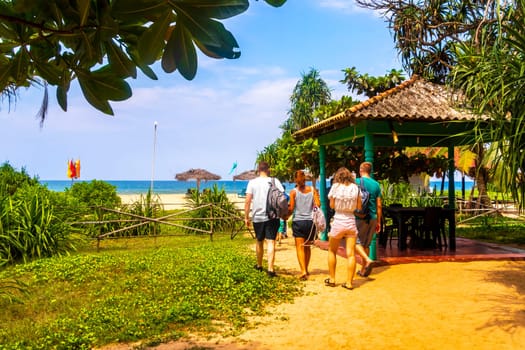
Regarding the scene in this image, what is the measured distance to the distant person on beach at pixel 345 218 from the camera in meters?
6.52

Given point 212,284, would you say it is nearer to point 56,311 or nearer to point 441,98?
point 56,311

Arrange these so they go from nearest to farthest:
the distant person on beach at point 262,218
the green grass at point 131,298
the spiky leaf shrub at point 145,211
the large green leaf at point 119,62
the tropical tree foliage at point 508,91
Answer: the large green leaf at point 119,62, the green grass at point 131,298, the tropical tree foliage at point 508,91, the distant person on beach at point 262,218, the spiky leaf shrub at point 145,211

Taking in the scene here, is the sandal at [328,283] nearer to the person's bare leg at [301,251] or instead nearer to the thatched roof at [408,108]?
the person's bare leg at [301,251]

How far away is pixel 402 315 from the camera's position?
17.3 feet

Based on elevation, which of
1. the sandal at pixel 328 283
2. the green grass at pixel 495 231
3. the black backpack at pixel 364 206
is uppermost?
the black backpack at pixel 364 206

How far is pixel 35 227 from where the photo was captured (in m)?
9.11

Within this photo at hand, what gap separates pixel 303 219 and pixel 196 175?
21904 millimetres

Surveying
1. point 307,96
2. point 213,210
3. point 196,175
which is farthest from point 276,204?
point 307,96

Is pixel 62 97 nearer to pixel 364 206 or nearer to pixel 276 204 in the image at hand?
pixel 276 204

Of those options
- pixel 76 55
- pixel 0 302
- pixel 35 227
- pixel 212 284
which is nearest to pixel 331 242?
pixel 212 284

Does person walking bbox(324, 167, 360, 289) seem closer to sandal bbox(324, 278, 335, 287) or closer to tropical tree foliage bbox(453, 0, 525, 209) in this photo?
sandal bbox(324, 278, 335, 287)

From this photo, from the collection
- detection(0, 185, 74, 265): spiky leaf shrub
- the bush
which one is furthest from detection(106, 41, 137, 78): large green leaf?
the bush

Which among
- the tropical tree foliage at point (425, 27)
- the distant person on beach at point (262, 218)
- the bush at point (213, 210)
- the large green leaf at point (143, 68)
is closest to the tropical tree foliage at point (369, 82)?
the tropical tree foliage at point (425, 27)

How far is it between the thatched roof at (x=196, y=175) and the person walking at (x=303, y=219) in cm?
2117
